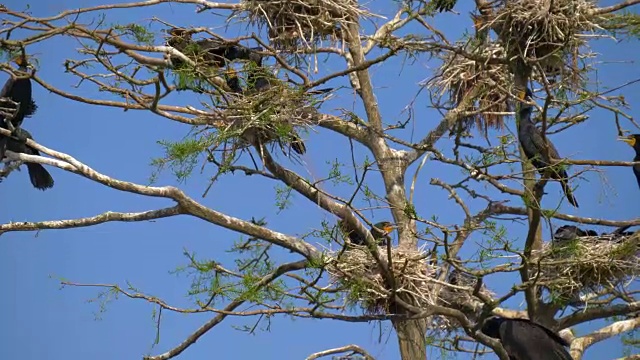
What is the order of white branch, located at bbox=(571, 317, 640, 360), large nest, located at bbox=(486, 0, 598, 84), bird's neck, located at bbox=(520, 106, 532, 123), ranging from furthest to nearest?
white branch, located at bbox=(571, 317, 640, 360) < bird's neck, located at bbox=(520, 106, 532, 123) < large nest, located at bbox=(486, 0, 598, 84)

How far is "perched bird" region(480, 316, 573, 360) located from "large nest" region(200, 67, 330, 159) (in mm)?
Result: 1942

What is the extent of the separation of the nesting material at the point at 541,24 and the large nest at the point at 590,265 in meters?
1.37

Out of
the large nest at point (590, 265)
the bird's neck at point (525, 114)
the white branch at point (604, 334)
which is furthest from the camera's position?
the white branch at point (604, 334)

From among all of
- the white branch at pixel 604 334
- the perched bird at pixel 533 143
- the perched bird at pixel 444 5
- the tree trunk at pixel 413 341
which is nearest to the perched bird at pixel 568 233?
the perched bird at pixel 533 143

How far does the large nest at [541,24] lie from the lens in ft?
25.8

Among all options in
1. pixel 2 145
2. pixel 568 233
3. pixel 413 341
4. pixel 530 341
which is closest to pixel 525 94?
pixel 568 233

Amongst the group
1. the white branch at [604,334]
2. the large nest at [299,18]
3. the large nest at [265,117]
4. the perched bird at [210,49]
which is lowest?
the white branch at [604,334]

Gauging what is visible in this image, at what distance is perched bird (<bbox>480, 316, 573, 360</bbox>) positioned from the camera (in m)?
7.49

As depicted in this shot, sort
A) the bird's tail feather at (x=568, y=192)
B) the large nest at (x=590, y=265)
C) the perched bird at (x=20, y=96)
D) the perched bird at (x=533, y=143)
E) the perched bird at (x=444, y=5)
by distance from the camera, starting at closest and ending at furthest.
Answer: the bird's tail feather at (x=568, y=192) → the large nest at (x=590, y=265) → the perched bird at (x=533, y=143) → the perched bird at (x=444, y=5) → the perched bird at (x=20, y=96)

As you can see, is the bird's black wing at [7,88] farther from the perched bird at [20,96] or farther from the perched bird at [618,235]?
the perched bird at [618,235]

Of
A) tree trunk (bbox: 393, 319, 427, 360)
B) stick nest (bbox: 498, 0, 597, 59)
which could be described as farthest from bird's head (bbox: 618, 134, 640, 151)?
tree trunk (bbox: 393, 319, 427, 360)

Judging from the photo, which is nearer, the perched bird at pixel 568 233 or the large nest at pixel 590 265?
the large nest at pixel 590 265

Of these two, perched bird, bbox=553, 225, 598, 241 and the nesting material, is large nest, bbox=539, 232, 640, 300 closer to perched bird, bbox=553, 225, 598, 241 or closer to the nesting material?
perched bird, bbox=553, 225, 598, 241

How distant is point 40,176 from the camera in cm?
989
